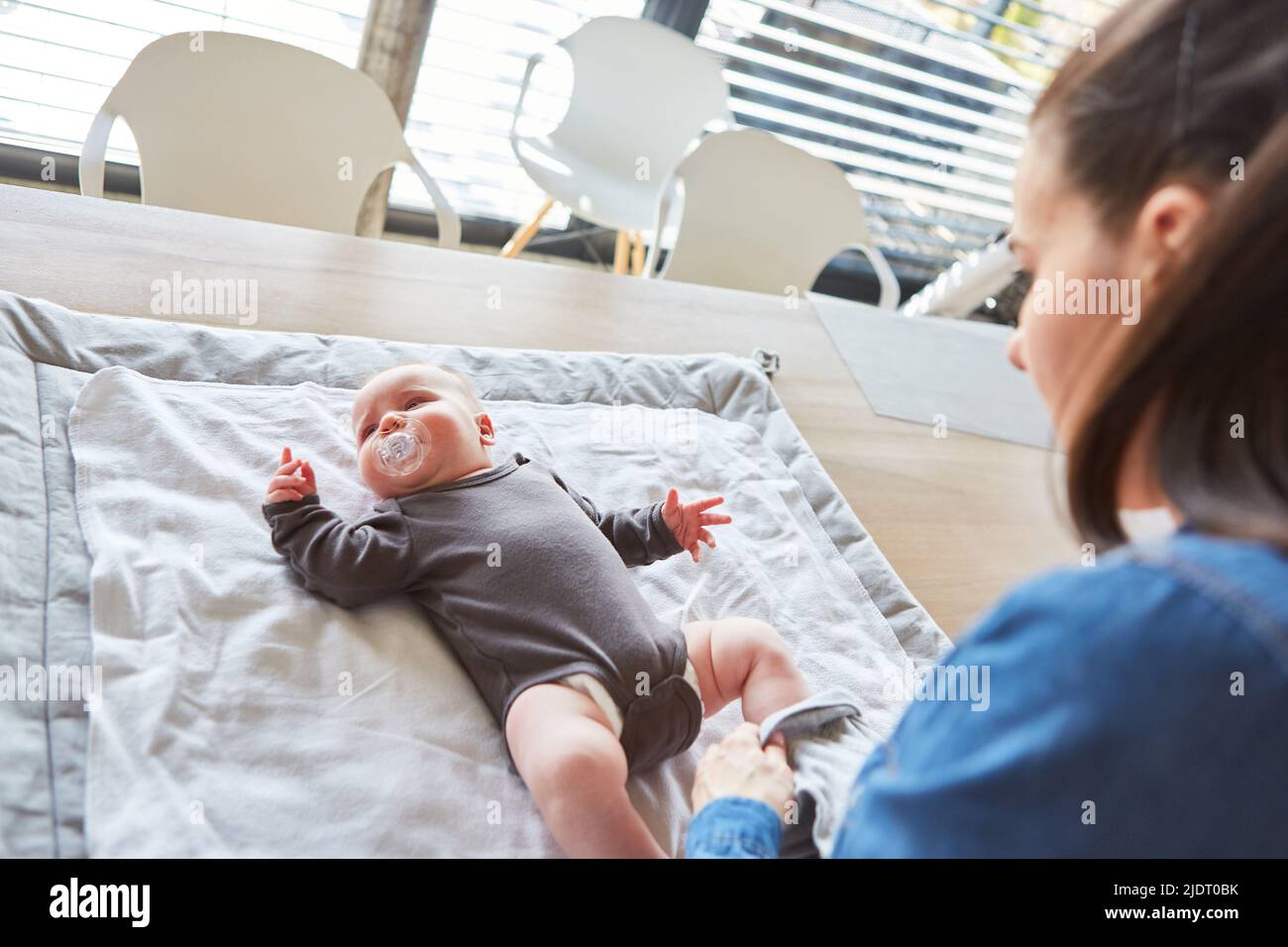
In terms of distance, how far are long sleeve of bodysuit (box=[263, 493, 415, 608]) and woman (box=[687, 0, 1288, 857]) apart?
0.54 meters

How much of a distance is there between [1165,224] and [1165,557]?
0.18m

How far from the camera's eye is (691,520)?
1.04 metres

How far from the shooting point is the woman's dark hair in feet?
1.39

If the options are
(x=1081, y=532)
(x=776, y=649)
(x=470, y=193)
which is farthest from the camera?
(x=470, y=193)

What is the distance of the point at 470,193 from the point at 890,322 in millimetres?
1801

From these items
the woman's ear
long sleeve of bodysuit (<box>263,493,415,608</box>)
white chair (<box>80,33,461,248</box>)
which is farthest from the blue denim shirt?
white chair (<box>80,33,461,248</box>)

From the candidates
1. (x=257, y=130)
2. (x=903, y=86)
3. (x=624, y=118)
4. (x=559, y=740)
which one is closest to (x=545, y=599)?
(x=559, y=740)

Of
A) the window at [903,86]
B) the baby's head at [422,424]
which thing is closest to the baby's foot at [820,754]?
the baby's head at [422,424]

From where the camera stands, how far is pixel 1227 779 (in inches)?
16.8

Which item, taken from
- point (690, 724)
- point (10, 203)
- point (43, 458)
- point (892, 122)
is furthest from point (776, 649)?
point (892, 122)

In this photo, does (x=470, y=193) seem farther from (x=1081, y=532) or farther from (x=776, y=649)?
(x=1081, y=532)

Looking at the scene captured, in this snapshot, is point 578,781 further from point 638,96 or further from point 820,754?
point 638,96

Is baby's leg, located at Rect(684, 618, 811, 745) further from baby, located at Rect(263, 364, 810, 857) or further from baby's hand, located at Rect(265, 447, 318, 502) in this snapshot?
baby's hand, located at Rect(265, 447, 318, 502)
